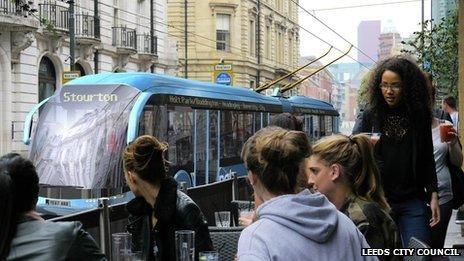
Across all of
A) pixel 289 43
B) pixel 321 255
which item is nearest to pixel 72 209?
Result: pixel 321 255

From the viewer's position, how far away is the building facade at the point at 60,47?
29891 mm

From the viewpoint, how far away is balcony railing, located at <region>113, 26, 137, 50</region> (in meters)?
38.7

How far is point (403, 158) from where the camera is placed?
4922 millimetres

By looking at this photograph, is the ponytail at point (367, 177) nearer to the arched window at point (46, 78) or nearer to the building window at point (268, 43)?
the arched window at point (46, 78)

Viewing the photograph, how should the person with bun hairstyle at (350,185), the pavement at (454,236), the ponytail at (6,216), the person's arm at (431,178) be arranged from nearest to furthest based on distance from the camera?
the ponytail at (6,216)
the person with bun hairstyle at (350,185)
the person's arm at (431,178)
the pavement at (454,236)

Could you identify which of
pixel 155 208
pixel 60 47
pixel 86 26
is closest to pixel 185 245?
pixel 155 208

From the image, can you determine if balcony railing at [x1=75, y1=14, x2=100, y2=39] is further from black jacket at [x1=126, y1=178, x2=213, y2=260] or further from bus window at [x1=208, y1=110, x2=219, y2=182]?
black jacket at [x1=126, y1=178, x2=213, y2=260]

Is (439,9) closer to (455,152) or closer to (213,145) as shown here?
(213,145)

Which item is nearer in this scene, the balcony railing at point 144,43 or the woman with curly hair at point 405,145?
the woman with curly hair at point 405,145

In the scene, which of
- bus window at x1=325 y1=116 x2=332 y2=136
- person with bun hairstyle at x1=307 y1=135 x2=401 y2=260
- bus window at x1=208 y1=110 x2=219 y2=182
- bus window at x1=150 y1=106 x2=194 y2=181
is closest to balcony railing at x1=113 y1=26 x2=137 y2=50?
bus window at x1=325 y1=116 x2=332 y2=136

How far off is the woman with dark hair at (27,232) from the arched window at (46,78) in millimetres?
A: 31126

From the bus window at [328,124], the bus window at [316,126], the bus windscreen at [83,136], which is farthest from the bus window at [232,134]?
the bus window at [328,124]

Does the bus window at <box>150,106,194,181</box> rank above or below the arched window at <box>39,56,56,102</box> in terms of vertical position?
below

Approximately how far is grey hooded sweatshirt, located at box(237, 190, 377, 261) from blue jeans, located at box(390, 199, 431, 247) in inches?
84.3
